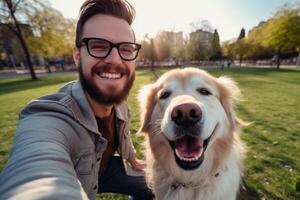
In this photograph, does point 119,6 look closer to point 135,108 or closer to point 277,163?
point 277,163

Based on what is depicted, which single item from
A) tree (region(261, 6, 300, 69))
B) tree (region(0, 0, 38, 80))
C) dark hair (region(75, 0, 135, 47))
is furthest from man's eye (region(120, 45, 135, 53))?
tree (region(261, 6, 300, 69))

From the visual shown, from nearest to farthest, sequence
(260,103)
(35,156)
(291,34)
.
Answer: (35,156) → (260,103) → (291,34)

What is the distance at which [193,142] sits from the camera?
237 centimetres

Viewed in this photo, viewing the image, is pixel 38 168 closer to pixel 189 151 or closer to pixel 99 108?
pixel 99 108

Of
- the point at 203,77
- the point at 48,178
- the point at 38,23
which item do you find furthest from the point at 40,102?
the point at 38,23

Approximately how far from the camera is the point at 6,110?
403 inches

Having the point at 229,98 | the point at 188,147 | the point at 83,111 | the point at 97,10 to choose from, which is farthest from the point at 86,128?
the point at 229,98

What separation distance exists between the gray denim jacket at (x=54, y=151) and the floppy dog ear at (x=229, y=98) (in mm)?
1703

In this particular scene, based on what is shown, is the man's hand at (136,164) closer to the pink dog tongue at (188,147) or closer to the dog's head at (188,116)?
the dog's head at (188,116)

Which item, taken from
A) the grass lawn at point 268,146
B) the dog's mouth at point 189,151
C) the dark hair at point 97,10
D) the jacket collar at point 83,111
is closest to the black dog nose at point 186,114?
the dog's mouth at point 189,151

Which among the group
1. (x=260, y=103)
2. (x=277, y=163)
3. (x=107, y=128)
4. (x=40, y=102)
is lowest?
(x=260, y=103)

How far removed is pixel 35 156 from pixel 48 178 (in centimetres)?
19

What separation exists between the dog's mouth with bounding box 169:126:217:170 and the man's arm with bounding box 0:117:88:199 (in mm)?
1234

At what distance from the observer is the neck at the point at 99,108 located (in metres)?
2.47
